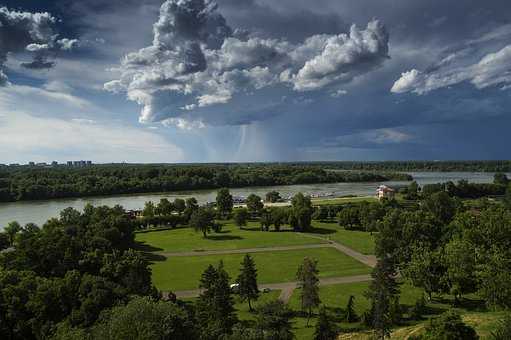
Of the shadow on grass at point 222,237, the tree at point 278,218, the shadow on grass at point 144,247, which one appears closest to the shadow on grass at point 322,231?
the tree at point 278,218

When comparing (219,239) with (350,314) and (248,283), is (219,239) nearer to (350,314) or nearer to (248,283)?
(248,283)

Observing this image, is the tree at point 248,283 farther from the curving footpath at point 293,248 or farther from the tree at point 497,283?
the tree at point 497,283

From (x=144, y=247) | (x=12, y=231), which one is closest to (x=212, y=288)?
(x=144, y=247)

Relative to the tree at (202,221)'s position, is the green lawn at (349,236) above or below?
A: below

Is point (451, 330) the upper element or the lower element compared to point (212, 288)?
upper

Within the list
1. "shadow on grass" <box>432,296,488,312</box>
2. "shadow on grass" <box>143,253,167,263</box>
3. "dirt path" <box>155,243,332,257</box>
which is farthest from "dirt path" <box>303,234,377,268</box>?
"shadow on grass" <box>143,253,167,263</box>

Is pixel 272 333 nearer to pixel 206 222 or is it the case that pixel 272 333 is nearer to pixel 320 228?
pixel 206 222
